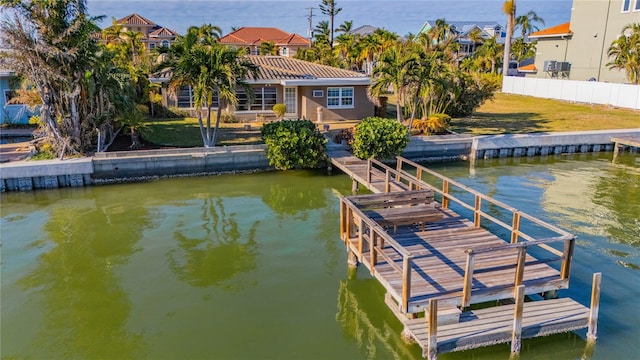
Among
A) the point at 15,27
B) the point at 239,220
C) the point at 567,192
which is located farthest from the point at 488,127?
the point at 15,27

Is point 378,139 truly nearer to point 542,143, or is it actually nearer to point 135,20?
point 542,143

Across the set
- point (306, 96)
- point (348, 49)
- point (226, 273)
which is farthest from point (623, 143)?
point (348, 49)

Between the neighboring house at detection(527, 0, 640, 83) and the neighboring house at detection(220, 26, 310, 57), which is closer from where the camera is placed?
the neighboring house at detection(527, 0, 640, 83)

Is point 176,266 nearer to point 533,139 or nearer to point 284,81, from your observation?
point 284,81

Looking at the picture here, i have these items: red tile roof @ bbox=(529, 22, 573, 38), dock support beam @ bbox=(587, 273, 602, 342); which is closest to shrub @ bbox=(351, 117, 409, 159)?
dock support beam @ bbox=(587, 273, 602, 342)

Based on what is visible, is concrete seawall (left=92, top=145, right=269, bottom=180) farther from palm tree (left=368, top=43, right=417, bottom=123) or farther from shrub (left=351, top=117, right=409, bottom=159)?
palm tree (left=368, top=43, right=417, bottom=123)
